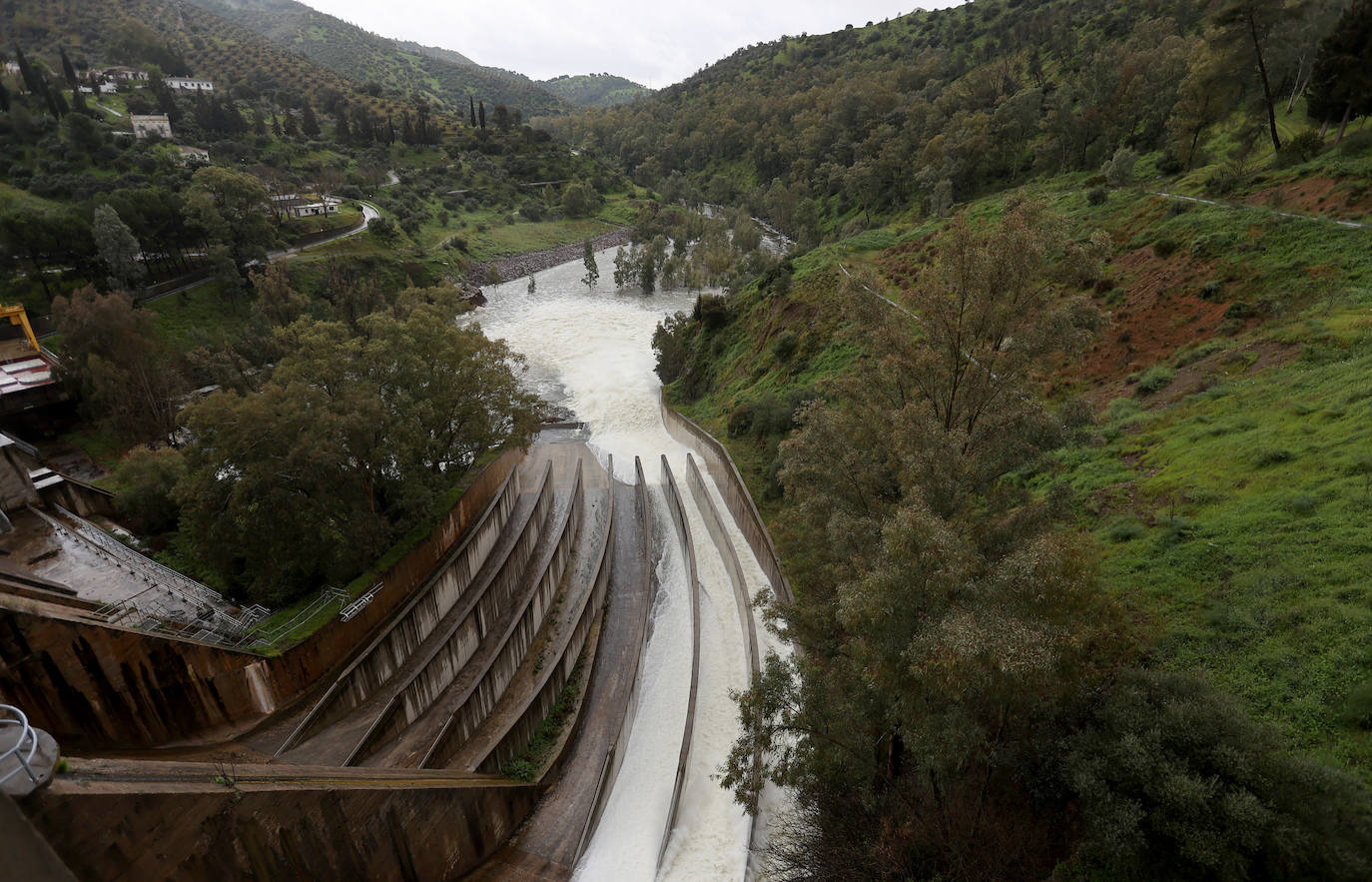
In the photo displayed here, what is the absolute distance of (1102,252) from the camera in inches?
553

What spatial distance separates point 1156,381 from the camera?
22453 millimetres

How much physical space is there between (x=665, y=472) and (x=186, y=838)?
94.5 feet

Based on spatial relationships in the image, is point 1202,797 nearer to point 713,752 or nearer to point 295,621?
point 713,752

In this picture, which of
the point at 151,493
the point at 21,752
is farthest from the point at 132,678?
the point at 151,493

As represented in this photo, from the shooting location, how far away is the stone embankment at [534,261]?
279ft

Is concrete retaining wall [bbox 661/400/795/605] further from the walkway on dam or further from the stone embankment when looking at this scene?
the stone embankment

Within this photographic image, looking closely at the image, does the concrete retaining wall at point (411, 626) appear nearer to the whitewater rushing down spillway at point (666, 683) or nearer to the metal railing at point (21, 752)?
→ the whitewater rushing down spillway at point (666, 683)

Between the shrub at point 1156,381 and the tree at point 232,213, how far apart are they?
6826cm

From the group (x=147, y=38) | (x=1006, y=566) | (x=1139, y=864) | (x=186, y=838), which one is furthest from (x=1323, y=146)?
(x=147, y=38)

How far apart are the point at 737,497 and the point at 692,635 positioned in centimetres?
874

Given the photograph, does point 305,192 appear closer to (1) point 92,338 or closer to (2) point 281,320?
(2) point 281,320

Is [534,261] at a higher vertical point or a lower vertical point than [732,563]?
higher

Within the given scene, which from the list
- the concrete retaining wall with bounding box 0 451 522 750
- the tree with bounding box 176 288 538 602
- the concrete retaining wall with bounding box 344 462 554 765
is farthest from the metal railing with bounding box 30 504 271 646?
the concrete retaining wall with bounding box 344 462 554 765

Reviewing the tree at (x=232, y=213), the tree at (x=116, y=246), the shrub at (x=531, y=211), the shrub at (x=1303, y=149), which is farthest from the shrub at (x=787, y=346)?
the shrub at (x=531, y=211)
